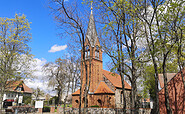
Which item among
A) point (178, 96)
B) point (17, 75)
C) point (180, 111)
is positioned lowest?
point (180, 111)

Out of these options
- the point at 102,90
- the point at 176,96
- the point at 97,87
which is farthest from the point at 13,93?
the point at 176,96

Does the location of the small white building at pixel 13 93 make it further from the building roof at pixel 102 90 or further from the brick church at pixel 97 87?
the building roof at pixel 102 90

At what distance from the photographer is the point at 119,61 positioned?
1248cm

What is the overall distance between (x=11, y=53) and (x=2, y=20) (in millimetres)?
4574

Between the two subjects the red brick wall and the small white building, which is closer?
the red brick wall

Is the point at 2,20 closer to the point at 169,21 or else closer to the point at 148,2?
the point at 148,2

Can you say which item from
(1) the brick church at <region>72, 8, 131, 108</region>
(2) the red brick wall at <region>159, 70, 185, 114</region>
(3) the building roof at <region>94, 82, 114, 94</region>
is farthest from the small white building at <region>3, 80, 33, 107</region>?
(2) the red brick wall at <region>159, 70, 185, 114</region>

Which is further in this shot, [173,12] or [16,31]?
[16,31]

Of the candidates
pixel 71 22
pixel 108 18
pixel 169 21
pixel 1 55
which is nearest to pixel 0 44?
pixel 1 55

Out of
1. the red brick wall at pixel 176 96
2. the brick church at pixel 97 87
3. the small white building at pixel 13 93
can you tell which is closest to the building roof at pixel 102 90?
the brick church at pixel 97 87

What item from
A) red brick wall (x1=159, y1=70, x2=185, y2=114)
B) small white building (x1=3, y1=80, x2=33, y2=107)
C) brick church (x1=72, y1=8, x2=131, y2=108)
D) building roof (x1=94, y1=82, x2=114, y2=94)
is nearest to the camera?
red brick wall (x1=159, y1=70, x2=185, y2=114)

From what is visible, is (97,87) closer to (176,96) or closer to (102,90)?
(102,90)

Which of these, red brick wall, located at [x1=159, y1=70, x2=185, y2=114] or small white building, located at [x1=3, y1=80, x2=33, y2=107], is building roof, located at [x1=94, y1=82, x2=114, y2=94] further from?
small white building, located at [x1=3, y1=80, x2=33, y2=107]

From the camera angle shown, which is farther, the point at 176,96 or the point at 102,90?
the point at 102,90
